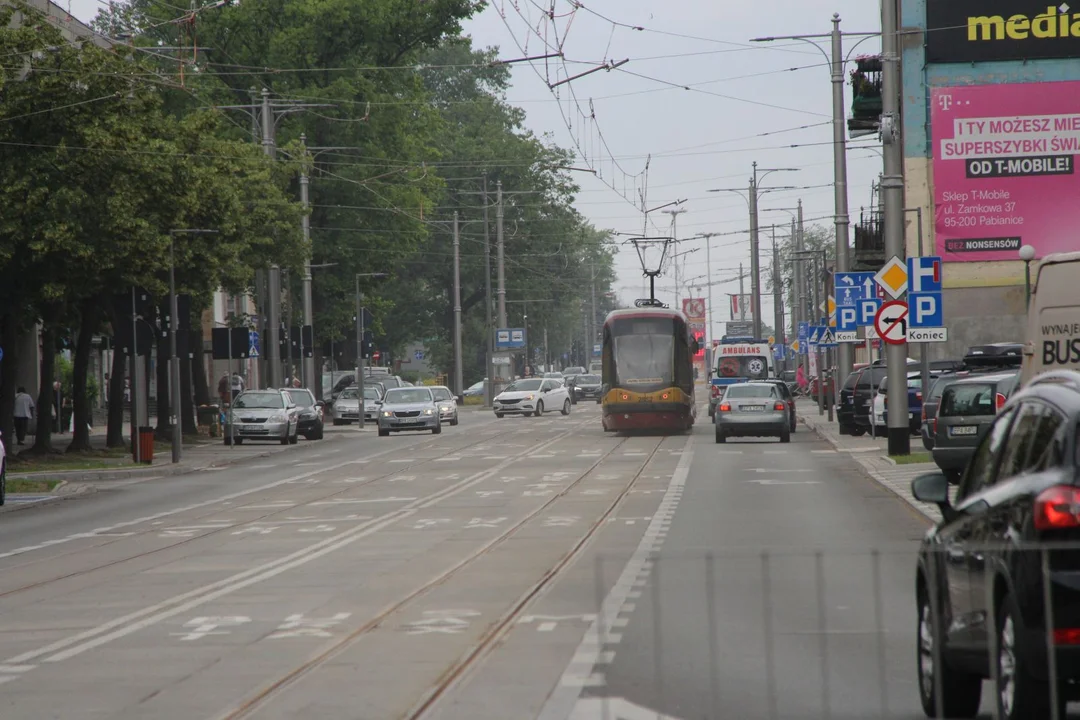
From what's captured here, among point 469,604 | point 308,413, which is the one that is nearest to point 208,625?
point 469,604

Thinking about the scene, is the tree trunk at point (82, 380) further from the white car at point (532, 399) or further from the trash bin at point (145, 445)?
the white car at point (532, 399)

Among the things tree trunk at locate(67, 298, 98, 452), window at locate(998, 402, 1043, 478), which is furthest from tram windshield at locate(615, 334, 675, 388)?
window at locate(998, 402, 1043, 478)

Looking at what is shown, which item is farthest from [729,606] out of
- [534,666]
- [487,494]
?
[487,494]

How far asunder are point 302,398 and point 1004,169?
69.0 ft

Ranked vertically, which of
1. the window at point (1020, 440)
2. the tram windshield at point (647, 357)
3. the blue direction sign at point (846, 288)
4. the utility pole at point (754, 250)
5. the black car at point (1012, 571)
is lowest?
the black car at point (1012, 571)

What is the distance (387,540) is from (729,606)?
8.24 m

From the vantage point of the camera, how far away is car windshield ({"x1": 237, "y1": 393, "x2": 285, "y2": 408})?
1923 inches

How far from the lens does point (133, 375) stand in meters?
39.6

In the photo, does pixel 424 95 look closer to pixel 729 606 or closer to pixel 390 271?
pixel 390 271

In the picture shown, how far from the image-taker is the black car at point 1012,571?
20.9 ft

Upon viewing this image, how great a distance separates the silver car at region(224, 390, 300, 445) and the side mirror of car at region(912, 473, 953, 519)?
40112 millimetres

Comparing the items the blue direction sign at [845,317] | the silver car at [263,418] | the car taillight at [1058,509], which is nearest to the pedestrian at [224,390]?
the silver car at [263,418]

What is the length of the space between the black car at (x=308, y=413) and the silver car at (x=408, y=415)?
2.75 m

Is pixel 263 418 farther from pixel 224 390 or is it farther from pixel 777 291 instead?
pixel 777 291
